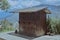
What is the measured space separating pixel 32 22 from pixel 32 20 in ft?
0.15

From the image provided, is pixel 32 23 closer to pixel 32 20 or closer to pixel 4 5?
pixel 32 20

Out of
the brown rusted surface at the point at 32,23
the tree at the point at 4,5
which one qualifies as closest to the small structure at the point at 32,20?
the brown rusted surface at the point at 32,23

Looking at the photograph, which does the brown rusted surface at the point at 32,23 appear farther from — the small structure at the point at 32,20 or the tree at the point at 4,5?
the tree at the point at 4,5

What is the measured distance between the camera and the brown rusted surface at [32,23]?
301cm

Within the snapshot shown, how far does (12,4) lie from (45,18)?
0.84m

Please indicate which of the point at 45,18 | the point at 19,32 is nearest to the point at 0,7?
the point at 19,32

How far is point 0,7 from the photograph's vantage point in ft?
9.74

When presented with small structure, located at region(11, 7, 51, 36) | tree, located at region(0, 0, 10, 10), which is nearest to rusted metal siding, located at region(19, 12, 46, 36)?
small structure, located at region(11, 7, 51, 36)

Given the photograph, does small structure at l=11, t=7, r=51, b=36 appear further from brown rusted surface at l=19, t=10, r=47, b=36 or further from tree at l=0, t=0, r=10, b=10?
tree at l=0, t=0, r=10, b=10

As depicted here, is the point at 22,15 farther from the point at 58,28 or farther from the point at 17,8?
the point at 58,28

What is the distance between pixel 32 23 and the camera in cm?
303

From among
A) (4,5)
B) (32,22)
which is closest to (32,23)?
(32,22)

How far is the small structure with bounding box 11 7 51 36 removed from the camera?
2979 mm

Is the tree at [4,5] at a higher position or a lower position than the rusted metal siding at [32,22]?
higher
